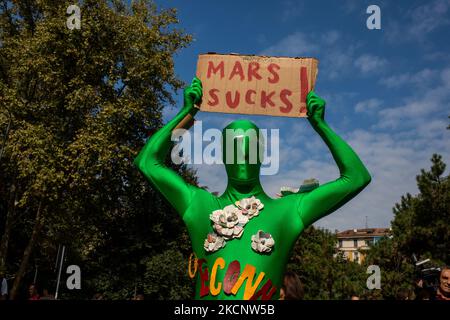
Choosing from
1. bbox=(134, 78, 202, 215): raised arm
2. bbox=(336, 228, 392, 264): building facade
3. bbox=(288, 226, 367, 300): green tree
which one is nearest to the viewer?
bbox=(134, 78, 202, 215): raised arm

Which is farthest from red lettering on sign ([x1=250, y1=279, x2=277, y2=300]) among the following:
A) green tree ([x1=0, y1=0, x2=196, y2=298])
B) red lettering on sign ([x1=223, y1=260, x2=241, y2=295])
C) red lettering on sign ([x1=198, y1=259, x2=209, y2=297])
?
green tree ([x1=0, y1=0, x2=196, y2=298])

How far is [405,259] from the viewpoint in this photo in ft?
65.3

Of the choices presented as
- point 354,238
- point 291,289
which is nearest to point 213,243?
point 291,289

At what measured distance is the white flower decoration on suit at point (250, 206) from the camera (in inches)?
138

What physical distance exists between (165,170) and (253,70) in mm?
1061

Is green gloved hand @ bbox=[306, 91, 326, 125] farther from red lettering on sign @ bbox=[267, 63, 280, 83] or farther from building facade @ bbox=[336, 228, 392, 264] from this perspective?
building facade @ bbox=[336, 228, 392, 264]

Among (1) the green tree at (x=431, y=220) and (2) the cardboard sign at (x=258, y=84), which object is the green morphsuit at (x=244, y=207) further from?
(1) the green tree at (x=431, y=220)

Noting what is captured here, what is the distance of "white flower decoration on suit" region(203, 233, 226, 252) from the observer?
3414 mm

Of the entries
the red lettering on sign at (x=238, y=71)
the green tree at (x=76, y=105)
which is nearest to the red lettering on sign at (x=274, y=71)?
the red lettering on sign at (x=238, y=71)

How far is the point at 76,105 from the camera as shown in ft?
44.1

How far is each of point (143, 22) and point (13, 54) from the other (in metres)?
4.16

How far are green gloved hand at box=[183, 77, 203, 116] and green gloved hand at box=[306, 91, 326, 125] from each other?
0.84 m

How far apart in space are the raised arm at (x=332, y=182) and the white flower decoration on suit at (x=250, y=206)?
0.32 meters

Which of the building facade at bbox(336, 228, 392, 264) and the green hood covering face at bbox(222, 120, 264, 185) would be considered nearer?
the green hood covering face at bbox(222, 120, 264, 185)
